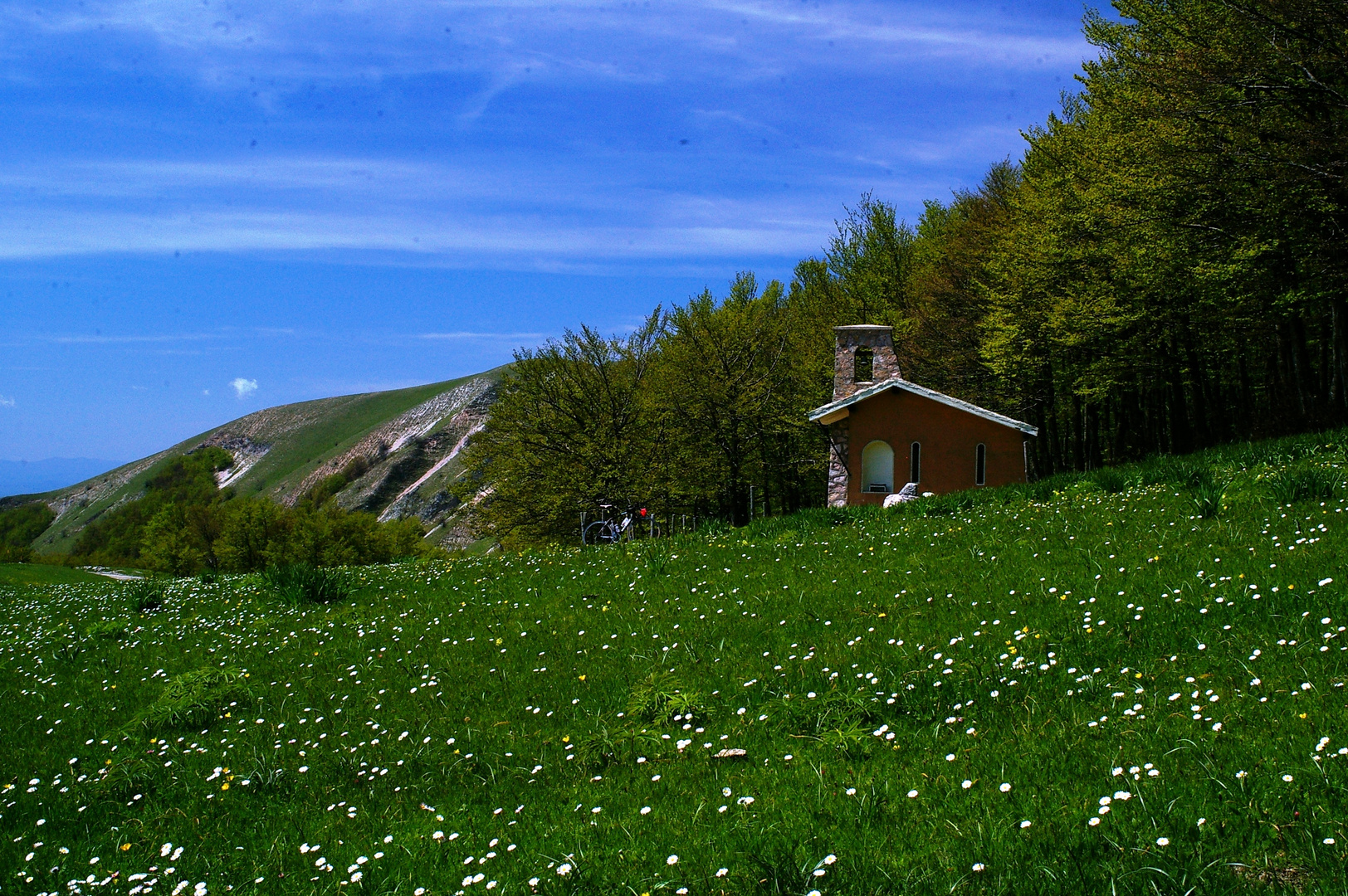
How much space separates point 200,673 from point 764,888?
7037 millimetres

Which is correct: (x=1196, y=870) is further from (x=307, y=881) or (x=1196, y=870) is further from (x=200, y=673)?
(x=200, y=673)

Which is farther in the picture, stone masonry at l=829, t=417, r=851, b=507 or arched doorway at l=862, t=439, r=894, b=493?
stone masonry at l=829, t=417, r=851, b=507

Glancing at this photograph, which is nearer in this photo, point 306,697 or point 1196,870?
point 1196,870

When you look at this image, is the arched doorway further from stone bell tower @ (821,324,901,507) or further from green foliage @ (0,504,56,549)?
green foliage @ (0,504,56,549)

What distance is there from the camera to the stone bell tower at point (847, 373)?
29.8 metres

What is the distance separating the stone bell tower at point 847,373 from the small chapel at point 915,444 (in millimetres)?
60

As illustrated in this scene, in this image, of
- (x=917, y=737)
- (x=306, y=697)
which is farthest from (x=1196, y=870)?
(x=306, y=697)

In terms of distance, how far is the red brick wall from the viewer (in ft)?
95.9

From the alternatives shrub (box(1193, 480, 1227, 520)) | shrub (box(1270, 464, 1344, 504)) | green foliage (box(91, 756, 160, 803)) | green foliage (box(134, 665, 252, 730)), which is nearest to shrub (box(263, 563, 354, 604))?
green foliage (box(134, 665, 252, 730))

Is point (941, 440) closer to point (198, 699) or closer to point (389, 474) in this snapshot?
point (198, 699)

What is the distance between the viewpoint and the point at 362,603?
1281 cm

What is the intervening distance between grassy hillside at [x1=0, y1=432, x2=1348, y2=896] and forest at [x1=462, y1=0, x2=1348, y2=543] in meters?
12.5

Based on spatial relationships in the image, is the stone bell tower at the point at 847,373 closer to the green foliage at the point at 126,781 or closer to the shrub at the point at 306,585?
the shrub at the point at 306,585

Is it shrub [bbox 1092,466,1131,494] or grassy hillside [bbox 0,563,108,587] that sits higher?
shrub [bbox 1092,466,1131,494]
